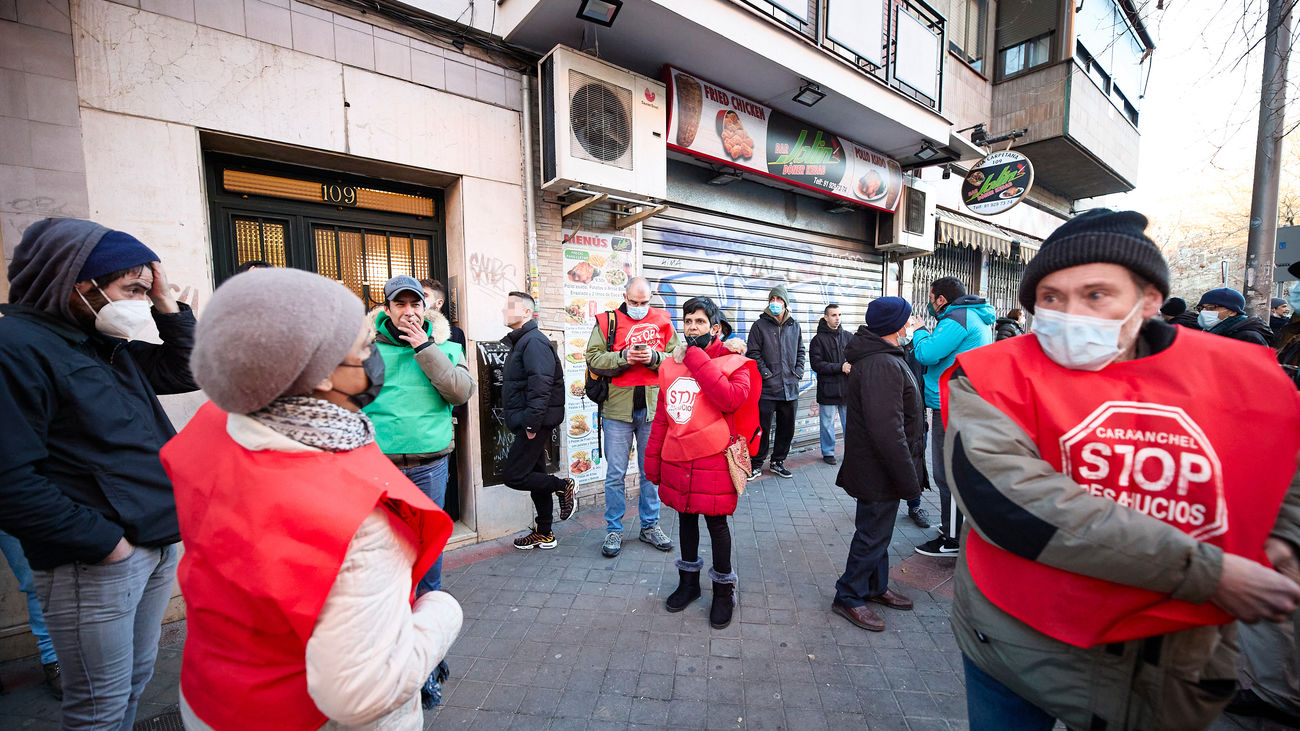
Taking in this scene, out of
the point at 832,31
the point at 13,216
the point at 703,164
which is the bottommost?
the point at 13,216

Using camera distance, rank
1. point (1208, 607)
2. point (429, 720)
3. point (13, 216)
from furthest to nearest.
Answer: point (13, 216)
point (429, 720)
point (1208, 607)

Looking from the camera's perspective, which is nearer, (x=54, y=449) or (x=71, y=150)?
(x=54, y=449)

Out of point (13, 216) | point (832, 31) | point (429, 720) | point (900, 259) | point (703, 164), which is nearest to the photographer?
point (429, 720)

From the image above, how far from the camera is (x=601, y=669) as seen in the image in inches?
111

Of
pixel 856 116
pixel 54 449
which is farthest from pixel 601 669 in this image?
pixel 856 116

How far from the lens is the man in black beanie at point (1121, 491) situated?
1.17 meters

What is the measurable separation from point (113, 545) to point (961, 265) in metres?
13.4

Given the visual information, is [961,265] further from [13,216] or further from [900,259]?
[13,216]

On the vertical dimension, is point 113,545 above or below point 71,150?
below

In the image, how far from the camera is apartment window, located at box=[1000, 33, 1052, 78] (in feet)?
33.5

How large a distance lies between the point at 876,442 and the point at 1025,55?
12.1 meters

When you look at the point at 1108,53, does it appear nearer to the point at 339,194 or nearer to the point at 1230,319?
the point at 1230,319

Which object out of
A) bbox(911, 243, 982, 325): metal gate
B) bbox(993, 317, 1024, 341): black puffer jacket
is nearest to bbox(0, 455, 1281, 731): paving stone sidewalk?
bbox(993, 317, 1024, 341): black puffer jacket

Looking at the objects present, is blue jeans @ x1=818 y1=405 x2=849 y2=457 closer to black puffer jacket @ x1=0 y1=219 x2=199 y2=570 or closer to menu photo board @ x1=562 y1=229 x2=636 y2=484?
menu photo board @ x1=562 y1=229 x2=636 y2=484
